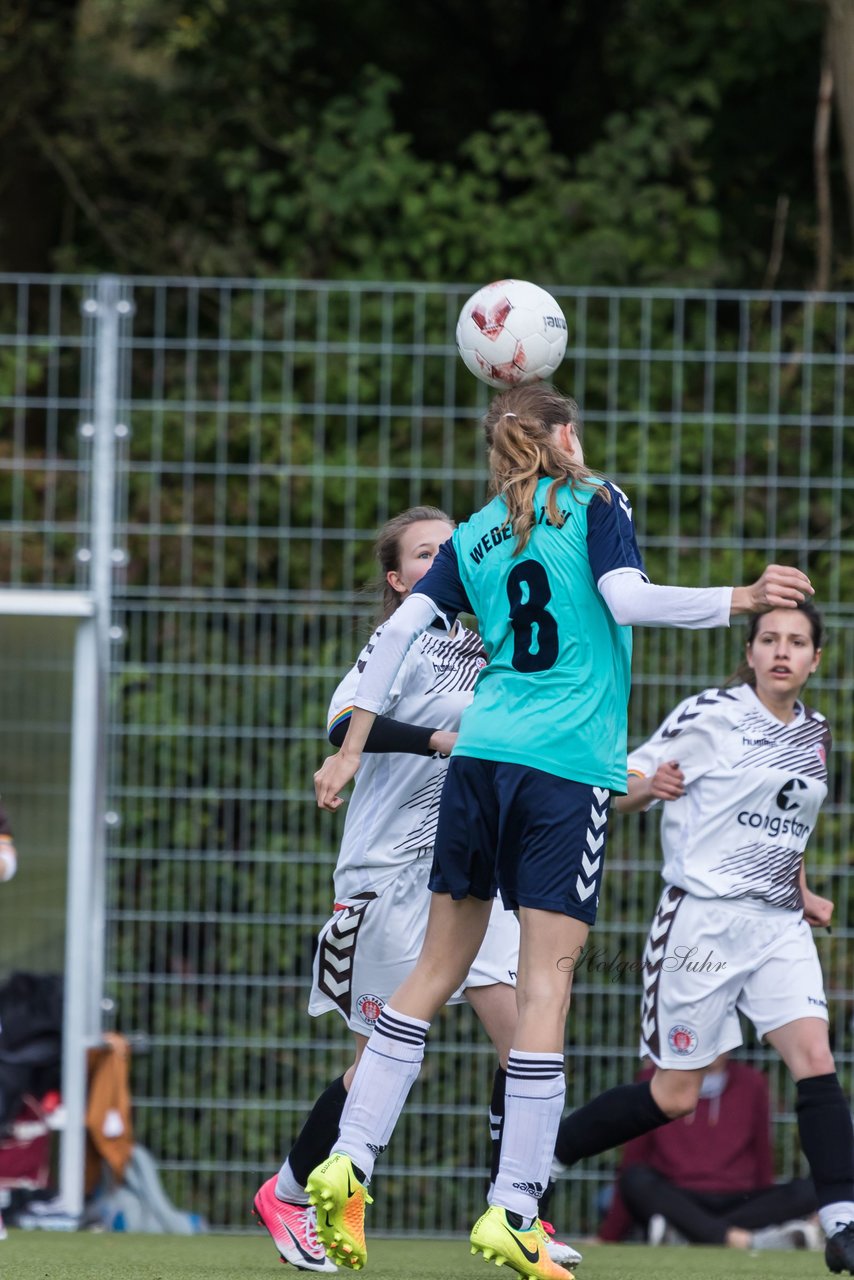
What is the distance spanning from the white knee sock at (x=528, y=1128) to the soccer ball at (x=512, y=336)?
160 cm

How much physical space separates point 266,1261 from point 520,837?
1869 millimetres

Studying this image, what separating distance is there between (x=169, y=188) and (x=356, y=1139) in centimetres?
707

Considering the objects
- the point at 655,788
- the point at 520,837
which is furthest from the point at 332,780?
the point at 655,788

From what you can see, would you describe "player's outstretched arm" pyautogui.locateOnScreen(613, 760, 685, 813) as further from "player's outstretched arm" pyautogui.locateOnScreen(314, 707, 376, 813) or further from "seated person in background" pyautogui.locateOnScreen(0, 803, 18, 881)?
Result: "seated person in background" pyautogui.locateOnScreen(0, 803, 18, 881)

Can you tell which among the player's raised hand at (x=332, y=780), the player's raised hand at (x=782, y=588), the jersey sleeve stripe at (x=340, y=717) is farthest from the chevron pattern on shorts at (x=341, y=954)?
the player's raised hand at (x=782, y=588)

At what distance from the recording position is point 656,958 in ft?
15.7

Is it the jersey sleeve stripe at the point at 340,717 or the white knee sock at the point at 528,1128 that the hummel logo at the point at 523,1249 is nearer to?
the white knee sock at the point at 528,1128

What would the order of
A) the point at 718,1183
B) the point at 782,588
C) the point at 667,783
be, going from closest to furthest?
the point at 782,588, the point at 667,783, the point at 718,1183

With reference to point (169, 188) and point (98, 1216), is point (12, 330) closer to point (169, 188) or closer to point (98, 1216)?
point (169, 188)

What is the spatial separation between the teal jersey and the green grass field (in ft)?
3.83

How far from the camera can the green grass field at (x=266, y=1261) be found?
12.5 feet

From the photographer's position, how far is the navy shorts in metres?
3.36

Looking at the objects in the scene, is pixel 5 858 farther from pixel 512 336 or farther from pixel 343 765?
pixel 512 336

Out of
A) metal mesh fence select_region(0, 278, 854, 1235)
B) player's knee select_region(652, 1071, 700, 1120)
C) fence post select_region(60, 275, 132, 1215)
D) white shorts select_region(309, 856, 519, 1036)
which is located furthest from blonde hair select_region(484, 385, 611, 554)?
fence post select_region(60, 275, 132, 1215)
